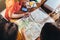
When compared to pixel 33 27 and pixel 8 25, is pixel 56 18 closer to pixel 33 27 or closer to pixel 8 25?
pixel 33 27

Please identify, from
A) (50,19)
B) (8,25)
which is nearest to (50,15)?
(50,19)

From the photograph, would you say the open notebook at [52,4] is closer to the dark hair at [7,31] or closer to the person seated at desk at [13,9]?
the person seated at desk at [13,9]

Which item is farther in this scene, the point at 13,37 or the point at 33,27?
the point at 33,27

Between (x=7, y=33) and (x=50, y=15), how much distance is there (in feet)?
0.89

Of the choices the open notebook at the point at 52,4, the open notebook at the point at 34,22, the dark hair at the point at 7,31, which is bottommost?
the open notebook at the point at 34,22

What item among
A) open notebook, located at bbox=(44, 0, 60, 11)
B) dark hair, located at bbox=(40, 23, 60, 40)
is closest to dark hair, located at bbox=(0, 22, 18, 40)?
dark hair, located at bbox=(40, 23, 60, 40)

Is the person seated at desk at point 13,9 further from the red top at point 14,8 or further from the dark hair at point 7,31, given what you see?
the dark hair at point 7,31

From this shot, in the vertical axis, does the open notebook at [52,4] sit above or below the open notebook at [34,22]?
above

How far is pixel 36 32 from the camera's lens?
2.65ft

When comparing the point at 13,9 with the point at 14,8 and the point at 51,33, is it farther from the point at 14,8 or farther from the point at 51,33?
the point at 51,33

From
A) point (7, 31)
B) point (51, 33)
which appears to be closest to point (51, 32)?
point (51, 33)

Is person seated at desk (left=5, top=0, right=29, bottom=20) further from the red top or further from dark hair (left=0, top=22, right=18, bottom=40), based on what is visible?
dark hair (left=0, top=22, right=18, bottom=40)

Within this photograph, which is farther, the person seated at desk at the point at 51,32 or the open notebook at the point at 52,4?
the open notebook at the point at 52,4

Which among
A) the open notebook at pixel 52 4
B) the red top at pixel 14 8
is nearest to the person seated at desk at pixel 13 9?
the red top at pixel 14 8
